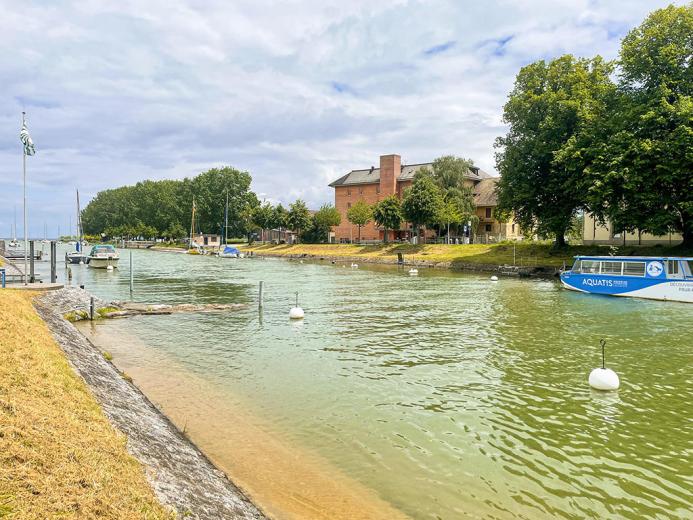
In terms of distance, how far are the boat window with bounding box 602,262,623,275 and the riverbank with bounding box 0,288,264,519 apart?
37.8m

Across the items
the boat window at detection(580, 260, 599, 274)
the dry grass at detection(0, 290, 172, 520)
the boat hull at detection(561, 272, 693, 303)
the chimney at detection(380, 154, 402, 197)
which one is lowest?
the boat hull at detection(561, 272, 693, 303)

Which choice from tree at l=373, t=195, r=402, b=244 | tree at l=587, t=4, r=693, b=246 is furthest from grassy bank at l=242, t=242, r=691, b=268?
tree at l=587, t=4, r=693, b=246

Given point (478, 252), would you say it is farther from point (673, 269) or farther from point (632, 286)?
point (673, 269)

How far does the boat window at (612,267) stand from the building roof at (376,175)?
64378mm

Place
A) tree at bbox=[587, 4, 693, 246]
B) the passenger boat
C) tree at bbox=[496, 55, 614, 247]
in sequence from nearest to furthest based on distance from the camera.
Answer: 1. the passenger boat
2. tree at bbox=[587, 4, 693, 246]
3. tree at bbox=[496, 55, 614, 247]

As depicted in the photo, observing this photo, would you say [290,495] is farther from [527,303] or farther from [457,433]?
[527,303]

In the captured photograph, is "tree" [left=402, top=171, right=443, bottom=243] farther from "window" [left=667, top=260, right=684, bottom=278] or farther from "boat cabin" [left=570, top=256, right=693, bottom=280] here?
"window" [left=667, top=260, right=684, bottom=278]

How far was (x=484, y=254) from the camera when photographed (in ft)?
227

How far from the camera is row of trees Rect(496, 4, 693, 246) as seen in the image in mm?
43688

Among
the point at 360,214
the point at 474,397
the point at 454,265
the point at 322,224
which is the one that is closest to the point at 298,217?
the point at 322,224

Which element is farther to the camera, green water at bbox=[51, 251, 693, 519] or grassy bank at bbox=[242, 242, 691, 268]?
grassy bank at bbox=[242, 242, 691, 268]

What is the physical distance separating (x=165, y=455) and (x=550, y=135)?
194ft

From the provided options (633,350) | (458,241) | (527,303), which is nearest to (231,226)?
(458,241)

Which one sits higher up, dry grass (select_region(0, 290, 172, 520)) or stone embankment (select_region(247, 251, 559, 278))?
dry grass (select_region(0, 290, 172, 520))
